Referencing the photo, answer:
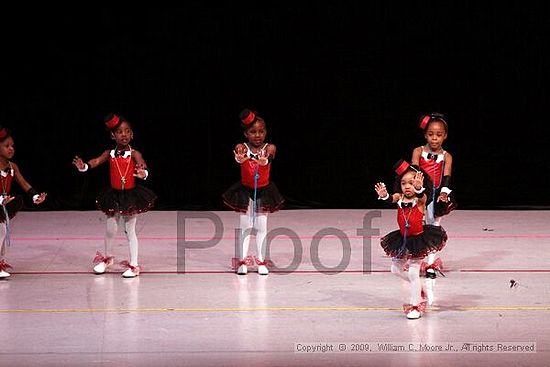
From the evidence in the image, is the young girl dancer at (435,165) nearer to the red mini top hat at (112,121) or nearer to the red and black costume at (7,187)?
the red mini top hat at (112,121)

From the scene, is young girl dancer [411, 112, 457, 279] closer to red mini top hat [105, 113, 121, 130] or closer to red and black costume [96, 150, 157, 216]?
red and black costume [96, 150, 157, 216]

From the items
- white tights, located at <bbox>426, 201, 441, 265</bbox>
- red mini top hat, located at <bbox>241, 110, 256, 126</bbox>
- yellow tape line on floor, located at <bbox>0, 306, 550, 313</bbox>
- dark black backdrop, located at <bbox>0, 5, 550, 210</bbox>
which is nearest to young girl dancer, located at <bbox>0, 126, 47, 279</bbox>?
yellow tape line on floor, located at <bbox>0, 306, 550, 313</bbox>

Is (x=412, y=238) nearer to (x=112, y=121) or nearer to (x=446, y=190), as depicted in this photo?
(x=446, y=190)

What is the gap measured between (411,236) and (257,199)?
1375mm

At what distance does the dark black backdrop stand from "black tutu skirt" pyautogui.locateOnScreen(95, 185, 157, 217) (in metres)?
2.56

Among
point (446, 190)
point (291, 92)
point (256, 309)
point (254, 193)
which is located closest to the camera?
→ point (256, 309)

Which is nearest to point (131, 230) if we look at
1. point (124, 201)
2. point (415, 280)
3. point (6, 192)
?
point (124, 201)

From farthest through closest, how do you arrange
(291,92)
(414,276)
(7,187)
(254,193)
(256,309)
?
(291,92), (254,193), (7,187), (256,309), (414,276)

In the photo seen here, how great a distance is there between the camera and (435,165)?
20.7 ft

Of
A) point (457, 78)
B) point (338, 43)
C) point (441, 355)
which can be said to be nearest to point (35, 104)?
point (338, 43)

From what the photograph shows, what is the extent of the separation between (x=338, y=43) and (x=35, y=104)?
9.15 ft

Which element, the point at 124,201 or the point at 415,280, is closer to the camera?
the point at 415,280

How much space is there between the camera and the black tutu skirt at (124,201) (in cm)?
639

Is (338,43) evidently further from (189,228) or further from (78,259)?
(78,259)
